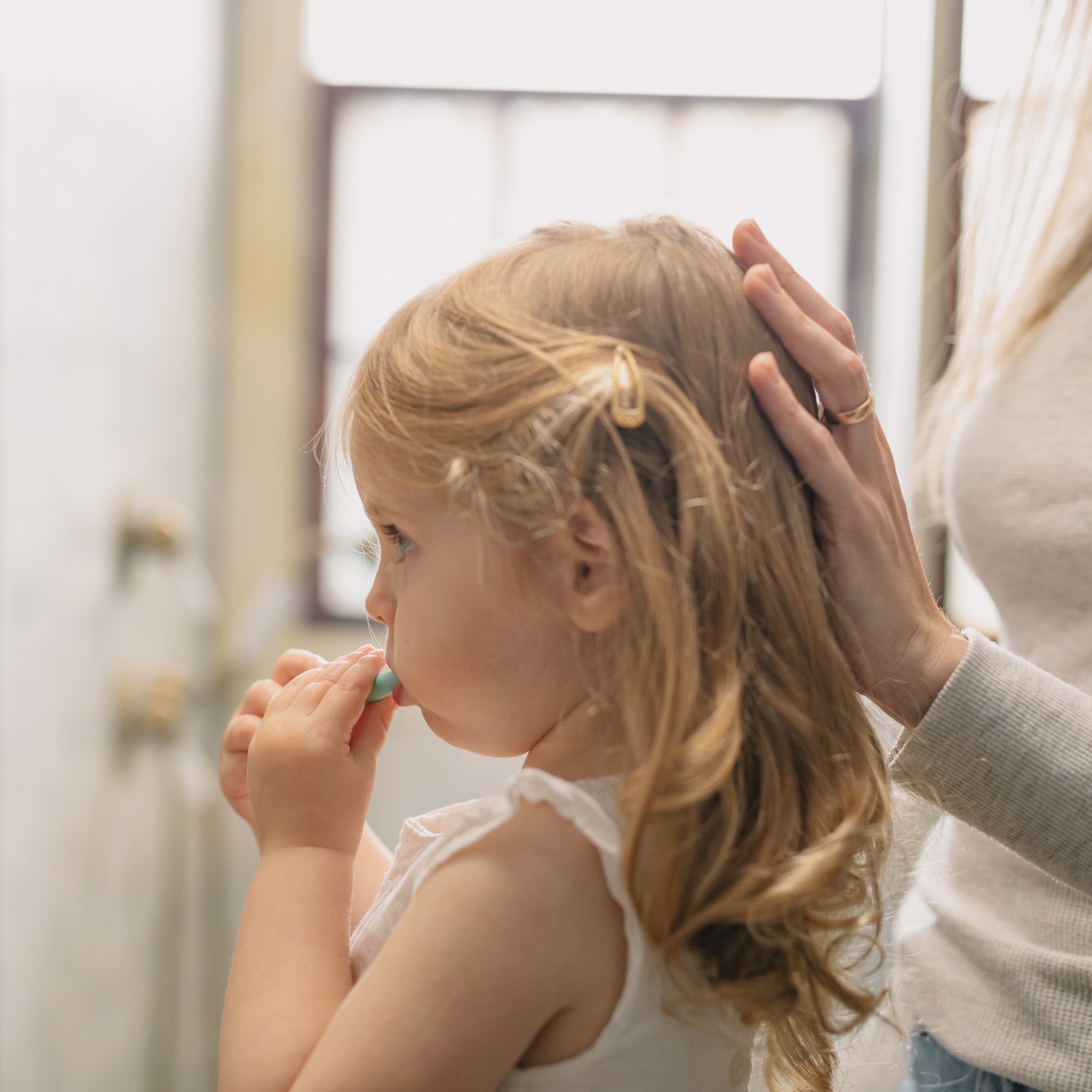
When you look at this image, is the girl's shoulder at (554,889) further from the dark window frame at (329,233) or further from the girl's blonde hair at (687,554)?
the dark window frame at (329,233)

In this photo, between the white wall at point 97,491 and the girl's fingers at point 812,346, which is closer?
the girl's fingers at point 812,346

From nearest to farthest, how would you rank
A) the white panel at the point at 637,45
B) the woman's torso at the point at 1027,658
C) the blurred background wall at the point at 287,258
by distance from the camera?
1. the woman's torso at the point at 1027,658
2. the blurred background wall at the point at 287,258
3. the white panel at the point at 637,45

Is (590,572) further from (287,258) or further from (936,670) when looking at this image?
(287,258)

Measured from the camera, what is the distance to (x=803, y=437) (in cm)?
39

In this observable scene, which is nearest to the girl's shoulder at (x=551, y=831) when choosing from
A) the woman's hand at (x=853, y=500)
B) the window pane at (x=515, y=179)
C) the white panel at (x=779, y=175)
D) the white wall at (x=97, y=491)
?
the woman's hand at (x=853, y=500)

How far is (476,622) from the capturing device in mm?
389

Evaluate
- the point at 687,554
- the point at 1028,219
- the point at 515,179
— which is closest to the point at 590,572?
the point at 687,554

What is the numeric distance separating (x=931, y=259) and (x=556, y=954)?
1285 mm

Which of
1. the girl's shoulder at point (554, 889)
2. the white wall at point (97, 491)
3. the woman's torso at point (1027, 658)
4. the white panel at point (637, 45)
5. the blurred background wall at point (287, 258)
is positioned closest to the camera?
the girl's shoulder at point (554, 889)

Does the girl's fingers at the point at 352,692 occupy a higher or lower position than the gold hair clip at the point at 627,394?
lower

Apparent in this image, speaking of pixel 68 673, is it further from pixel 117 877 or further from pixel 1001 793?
pixel 1001 793

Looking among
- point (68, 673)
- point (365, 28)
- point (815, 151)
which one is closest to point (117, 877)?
point (68, 673)

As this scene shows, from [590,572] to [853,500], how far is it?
0.11m

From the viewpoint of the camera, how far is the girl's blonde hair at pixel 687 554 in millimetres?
358
